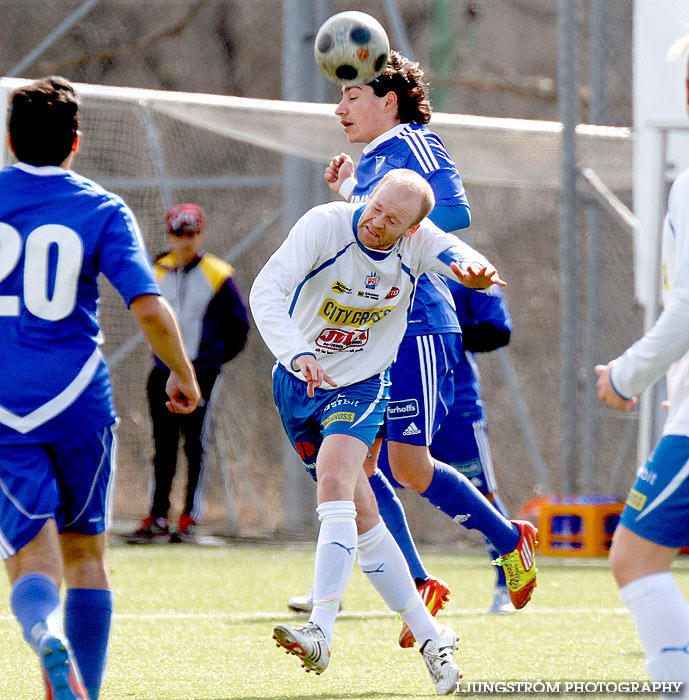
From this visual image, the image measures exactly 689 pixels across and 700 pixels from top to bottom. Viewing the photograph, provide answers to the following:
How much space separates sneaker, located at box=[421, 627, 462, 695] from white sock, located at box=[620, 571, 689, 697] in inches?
42.5

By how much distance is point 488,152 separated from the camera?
9820 millimetres

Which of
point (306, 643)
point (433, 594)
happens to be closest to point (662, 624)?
point (306, 643)

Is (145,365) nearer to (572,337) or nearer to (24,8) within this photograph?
(572,337)

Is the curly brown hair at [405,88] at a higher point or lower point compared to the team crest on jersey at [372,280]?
higher

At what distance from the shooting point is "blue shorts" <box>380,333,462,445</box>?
15.9ft

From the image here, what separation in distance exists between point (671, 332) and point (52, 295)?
1.49m

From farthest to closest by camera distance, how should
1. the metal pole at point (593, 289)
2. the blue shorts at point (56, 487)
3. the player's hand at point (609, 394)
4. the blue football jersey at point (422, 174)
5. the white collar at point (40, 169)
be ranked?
the metal pole at point (593, 289)
the blue football jersey at point (422, 174)
the white collar at point (40, 169)
the blue shorts at point (56, 487)
the player's hand at point (609, 394)

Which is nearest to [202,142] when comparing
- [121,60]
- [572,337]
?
[572,337]

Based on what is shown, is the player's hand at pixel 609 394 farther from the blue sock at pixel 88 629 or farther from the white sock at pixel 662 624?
the blue sock at pixel 88 629

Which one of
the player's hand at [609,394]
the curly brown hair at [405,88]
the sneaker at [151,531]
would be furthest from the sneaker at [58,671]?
the sneaker at [151,531]

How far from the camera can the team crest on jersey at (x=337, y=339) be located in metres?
4.20

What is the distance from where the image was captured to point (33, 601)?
10.5 feet

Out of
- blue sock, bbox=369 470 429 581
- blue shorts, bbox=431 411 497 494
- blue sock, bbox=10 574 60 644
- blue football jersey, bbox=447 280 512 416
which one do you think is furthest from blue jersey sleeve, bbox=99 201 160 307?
blue shorts, bbox=431 411 497 494

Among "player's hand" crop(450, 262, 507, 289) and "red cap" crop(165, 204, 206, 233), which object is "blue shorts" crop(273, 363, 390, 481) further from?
"red cap" crop(165, 204, 206, 233)
